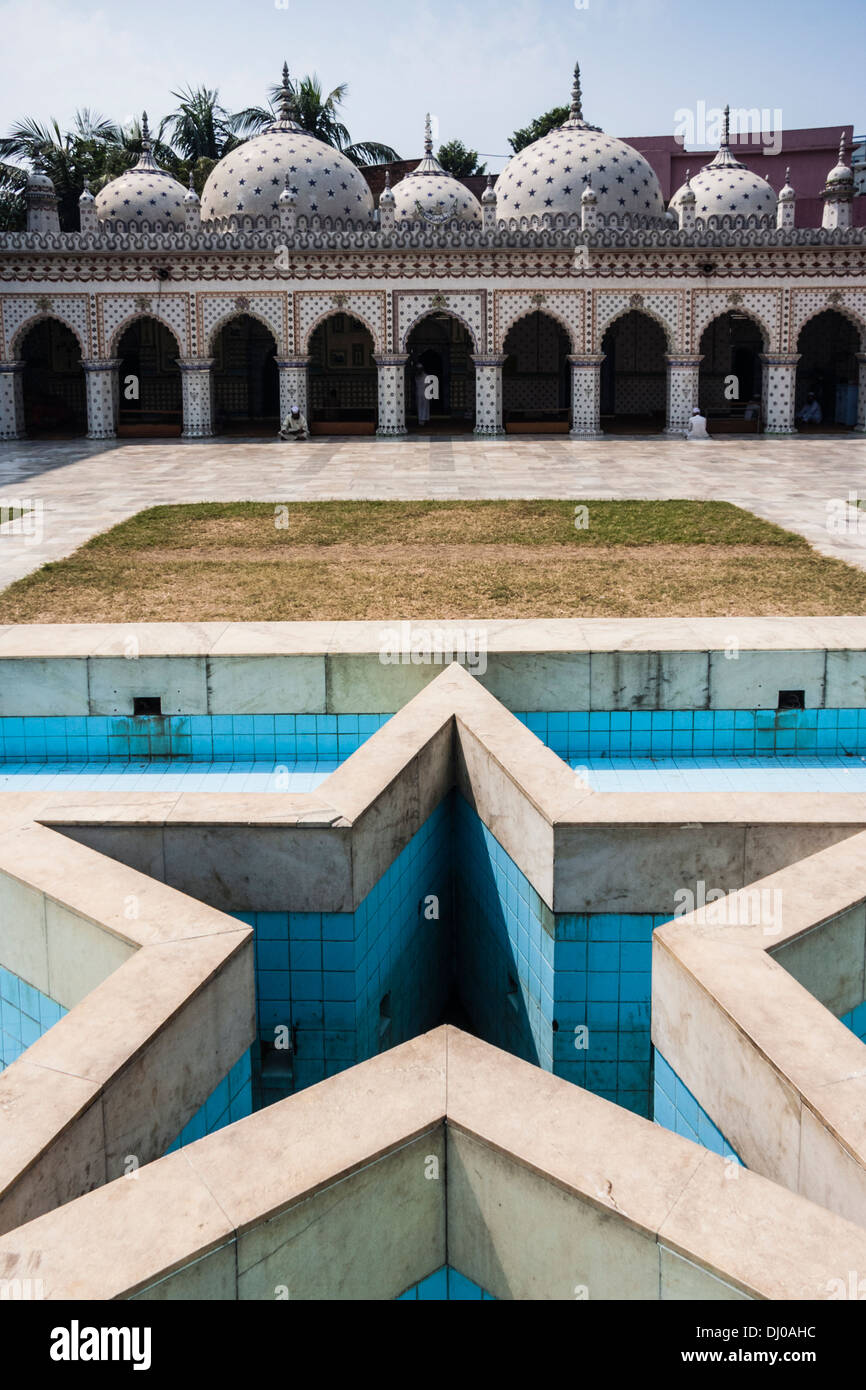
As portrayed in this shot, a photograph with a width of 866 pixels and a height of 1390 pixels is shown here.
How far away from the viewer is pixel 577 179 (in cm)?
2995

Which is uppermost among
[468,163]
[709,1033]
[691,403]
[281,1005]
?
[468,163]

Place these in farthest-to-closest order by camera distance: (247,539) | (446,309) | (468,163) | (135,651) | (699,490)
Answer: (468,163), (446,309), (699,490), (247,539), (135,651)

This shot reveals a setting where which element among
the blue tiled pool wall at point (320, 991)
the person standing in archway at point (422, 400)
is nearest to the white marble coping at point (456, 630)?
the blue tiled pool wall at point (320, 991)

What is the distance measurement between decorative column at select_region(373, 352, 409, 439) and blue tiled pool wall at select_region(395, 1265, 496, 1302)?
25435 millimetres

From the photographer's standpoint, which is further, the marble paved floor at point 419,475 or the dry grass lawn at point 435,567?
the marble paved floor at point 419,475

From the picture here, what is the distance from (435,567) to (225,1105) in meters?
8.90

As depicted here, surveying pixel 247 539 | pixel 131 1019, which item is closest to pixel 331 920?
pixel 131 1019

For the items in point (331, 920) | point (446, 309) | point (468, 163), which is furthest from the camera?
point (468, 163)

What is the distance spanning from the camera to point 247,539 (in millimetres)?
15594

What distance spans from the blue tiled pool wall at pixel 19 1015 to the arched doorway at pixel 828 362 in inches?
1171

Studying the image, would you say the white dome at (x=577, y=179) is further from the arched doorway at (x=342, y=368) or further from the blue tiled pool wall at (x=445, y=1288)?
the blue tiled pool wall at (x=445, y=1288)

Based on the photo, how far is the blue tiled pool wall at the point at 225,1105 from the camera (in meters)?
4.66
